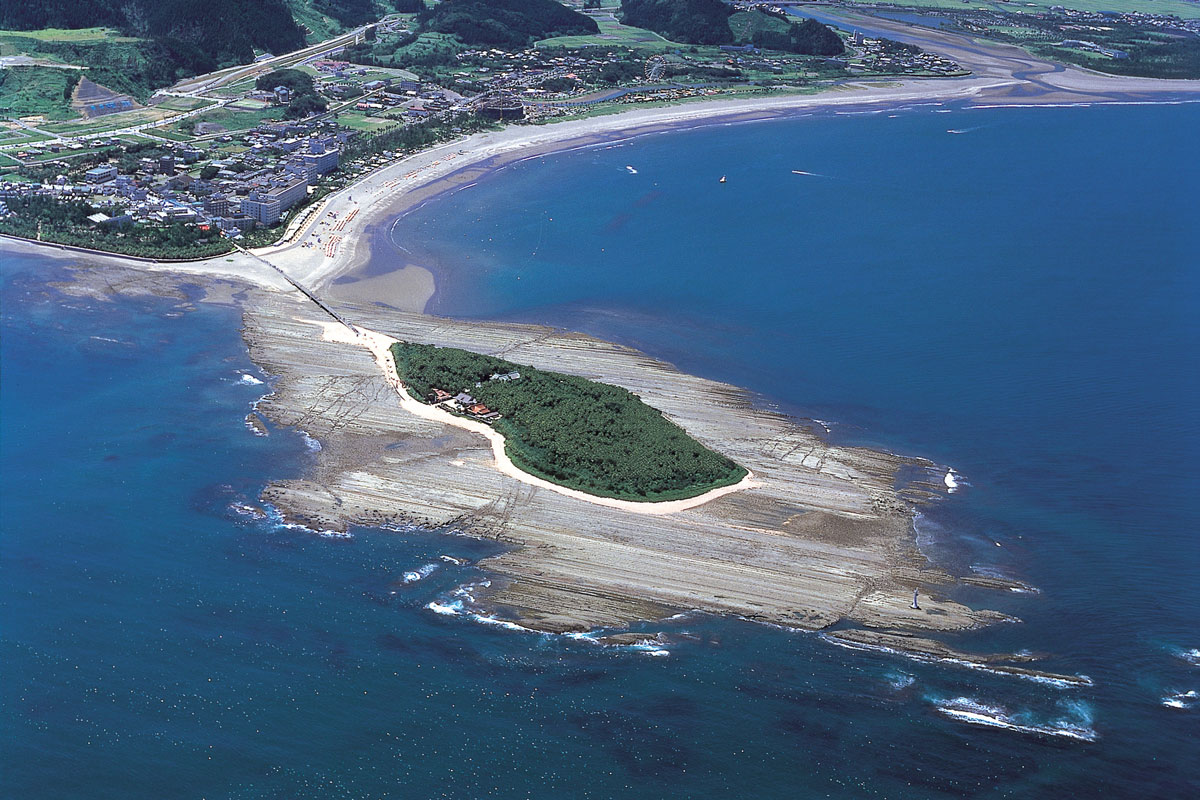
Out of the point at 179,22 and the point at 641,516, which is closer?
the point at 641,516

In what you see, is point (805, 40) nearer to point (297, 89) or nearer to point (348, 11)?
point (348, 11)

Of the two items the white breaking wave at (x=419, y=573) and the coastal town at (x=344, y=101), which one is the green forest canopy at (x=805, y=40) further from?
the white breaking wave at (x=419, y=573)

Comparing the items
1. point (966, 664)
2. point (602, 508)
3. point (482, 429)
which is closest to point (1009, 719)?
point (966, 664)

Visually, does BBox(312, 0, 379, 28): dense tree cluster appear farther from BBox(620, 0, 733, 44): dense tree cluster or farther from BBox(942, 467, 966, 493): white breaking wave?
BBox(942, 467, 966, 493): white breaking wave

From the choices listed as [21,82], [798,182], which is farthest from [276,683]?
[21,82]

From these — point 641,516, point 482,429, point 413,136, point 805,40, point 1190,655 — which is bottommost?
point 1190,655

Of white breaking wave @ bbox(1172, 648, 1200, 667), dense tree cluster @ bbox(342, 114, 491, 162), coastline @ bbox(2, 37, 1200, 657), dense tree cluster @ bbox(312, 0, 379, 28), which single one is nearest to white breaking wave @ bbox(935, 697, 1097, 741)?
coastline @ bbox(2, 37, 1200, 657)

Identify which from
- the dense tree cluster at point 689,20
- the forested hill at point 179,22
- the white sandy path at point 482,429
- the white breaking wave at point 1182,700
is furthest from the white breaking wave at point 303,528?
the dense tree cluster at point 689,20

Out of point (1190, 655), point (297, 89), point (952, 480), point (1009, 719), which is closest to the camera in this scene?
point (1009, 719)
